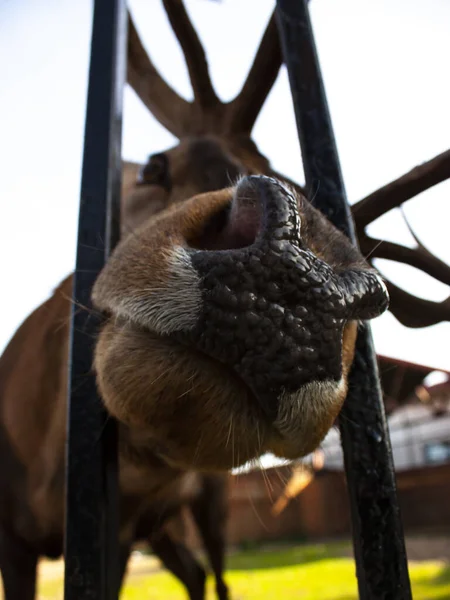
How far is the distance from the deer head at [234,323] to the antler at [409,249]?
1.80 feet

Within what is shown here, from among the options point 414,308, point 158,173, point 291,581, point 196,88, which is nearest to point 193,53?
point 196,88

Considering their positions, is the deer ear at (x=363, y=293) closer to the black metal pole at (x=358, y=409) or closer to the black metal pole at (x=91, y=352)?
the black metal pole at (x=358, y=409)

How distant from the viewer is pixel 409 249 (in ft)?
5.90

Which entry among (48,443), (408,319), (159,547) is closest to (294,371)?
(408,319)

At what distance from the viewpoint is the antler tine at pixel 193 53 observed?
2.40 metres

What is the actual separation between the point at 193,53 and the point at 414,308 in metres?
1.56

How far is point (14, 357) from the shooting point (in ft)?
9.39

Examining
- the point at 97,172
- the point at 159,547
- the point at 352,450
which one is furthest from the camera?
the point at 159,547

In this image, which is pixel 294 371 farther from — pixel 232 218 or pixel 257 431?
pixel 232 218

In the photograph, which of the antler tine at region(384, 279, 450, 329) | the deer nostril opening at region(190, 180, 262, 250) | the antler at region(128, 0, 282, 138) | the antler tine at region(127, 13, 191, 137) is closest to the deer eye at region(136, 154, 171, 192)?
the antler at region(128, 0, 282, 138)

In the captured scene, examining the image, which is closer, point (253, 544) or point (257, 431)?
point (257, 431)

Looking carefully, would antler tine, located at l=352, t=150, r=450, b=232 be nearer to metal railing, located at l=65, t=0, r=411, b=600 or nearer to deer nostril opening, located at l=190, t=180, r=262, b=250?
metal railing, located at l=65, t=0, r=411, b=600

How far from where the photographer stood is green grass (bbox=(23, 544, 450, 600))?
520 centimetres

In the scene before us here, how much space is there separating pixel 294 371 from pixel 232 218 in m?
0.33
